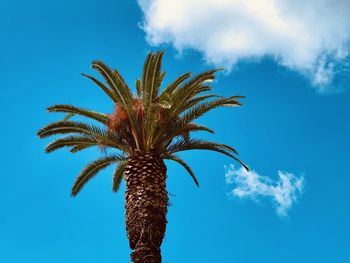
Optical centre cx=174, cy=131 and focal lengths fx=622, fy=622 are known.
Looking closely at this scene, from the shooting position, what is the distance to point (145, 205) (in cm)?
2203

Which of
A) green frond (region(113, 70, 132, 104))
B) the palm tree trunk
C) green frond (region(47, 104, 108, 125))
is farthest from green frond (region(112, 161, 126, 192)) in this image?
green frond (region(113, 70, 132, 104))

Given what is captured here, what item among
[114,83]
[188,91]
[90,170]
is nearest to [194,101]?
[188,91]

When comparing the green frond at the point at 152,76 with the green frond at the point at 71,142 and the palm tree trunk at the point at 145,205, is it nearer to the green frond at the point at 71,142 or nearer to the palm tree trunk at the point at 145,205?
the palm tree trunk at the point at 145,205

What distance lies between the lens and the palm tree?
2216 centimetres

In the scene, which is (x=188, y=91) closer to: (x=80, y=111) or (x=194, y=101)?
(x=194, y=101)

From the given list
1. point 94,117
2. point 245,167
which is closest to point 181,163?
point 245,167

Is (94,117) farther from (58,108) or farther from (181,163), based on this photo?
(181,163)

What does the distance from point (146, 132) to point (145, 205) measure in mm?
2817

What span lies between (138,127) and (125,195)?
2590 millimetres

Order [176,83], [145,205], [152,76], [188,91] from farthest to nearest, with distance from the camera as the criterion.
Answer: [176,83] → [152,76] → [188,91] → [145,205]

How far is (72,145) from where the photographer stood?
25.1 meters

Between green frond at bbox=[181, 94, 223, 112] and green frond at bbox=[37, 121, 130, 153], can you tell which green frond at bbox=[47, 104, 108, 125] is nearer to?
green frond at bbox=[37, 121, 130, 153]

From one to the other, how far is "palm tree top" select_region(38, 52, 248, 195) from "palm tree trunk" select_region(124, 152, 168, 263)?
658 millimetres

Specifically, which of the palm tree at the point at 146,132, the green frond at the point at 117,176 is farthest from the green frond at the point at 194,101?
the green frond at the point at 117,176
